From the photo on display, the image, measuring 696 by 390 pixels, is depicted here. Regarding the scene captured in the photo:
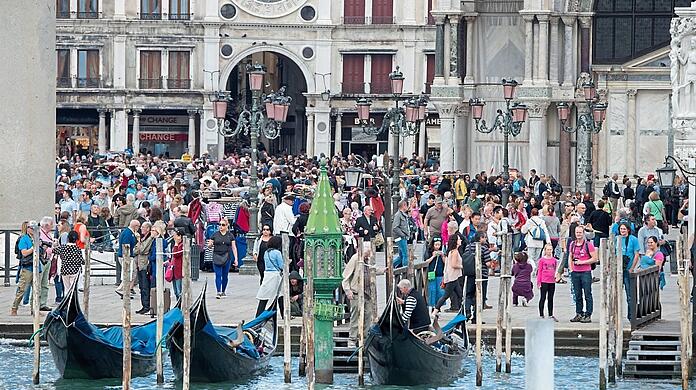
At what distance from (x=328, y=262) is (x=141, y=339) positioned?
8.87ft

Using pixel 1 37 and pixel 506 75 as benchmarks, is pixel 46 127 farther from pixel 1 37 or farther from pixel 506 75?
pixel 506 75

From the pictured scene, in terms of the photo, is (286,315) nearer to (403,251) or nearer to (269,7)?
(403,251)

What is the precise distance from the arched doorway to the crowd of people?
2949 centimetres

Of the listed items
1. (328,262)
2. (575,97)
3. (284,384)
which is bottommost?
(284,384)

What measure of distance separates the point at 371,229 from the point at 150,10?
141 ft

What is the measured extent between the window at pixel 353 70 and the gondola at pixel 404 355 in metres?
48.8

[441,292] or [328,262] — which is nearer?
[328,262]

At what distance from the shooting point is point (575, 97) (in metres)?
43.6

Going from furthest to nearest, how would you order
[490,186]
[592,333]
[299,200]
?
[490,186]
[299,200]
[592,333]

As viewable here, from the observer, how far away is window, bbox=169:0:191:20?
7194 cm

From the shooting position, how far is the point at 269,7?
71.6 meters

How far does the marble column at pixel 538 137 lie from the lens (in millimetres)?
43250

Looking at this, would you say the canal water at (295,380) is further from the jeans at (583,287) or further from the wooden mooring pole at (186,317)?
the wooden mooring pole at (186,317)

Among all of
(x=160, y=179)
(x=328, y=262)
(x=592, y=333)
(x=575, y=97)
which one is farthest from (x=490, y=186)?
(x=328, y=262)
